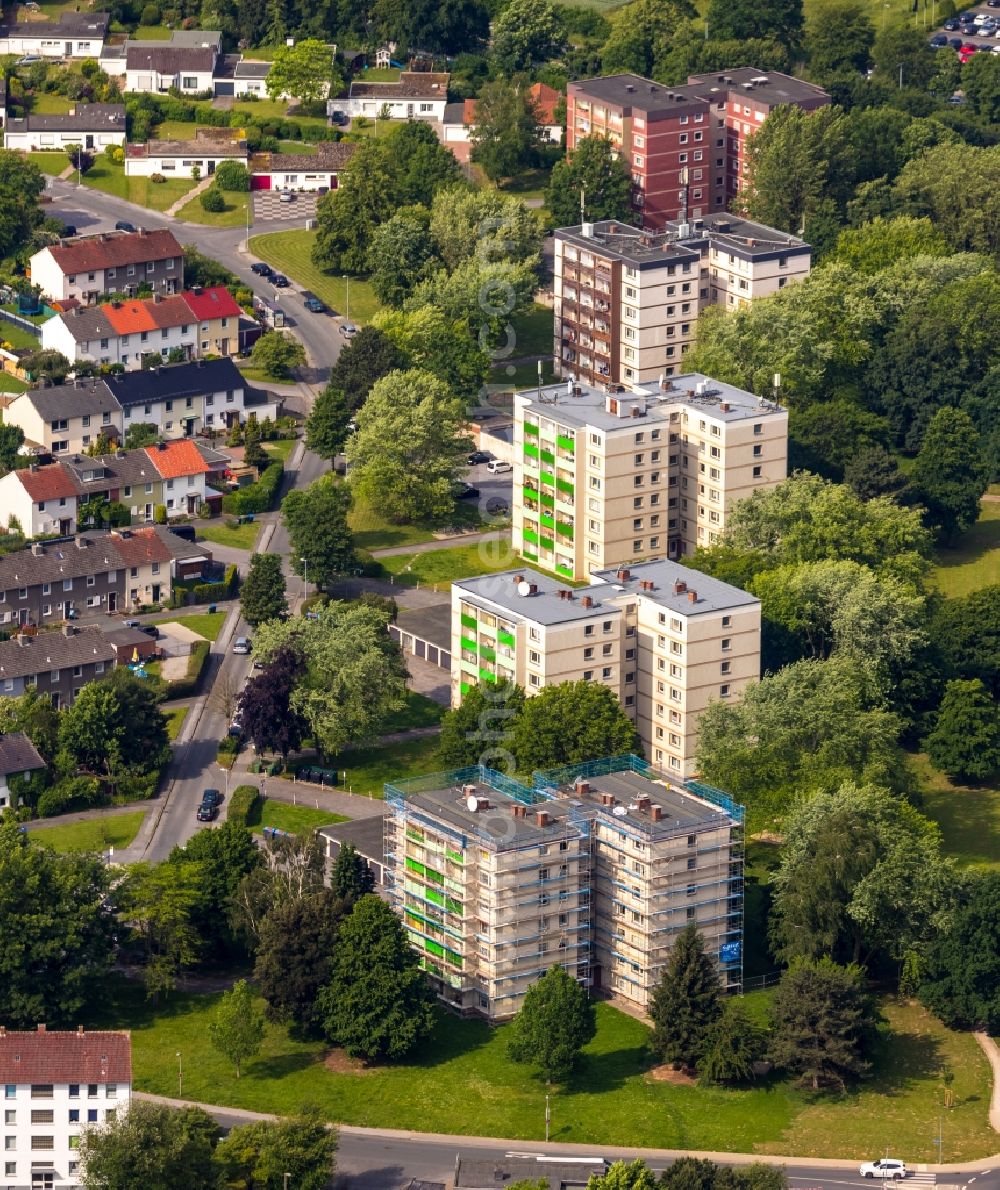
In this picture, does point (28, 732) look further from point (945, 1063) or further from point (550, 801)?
point (945, 1063)

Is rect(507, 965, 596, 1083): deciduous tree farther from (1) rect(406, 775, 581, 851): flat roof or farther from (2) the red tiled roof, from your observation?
(2) the red tiled roof

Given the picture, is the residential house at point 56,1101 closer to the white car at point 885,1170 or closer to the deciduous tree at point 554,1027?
the deciduous tree at point 554,1027

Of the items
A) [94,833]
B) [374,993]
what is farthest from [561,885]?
[94,833]

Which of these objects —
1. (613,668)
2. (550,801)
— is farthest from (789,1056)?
(613,668)

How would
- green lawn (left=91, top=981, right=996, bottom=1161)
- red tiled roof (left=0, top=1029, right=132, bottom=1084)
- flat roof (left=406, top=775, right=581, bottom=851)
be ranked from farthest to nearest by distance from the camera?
flat roof (left=406, top=775, right=581, bottom=851) → green lawn (left=91, top=981, right=996, bottom=1161) → red tiled roof (left=0, top=1029, right=132, bottom=1084)

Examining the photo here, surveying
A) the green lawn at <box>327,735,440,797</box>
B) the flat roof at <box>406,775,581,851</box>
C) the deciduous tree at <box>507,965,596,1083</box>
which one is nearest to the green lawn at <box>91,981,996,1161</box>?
the deciduous tree at <box>507,965,596,1083</box>

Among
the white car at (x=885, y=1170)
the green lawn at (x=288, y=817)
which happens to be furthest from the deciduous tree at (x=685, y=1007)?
the green lawn at (x=288, y=817)

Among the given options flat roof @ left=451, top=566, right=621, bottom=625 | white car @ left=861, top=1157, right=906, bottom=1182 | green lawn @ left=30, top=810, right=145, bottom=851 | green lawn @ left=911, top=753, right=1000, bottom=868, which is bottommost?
white car @ left=861, top=1157, right=906, bottom=1182

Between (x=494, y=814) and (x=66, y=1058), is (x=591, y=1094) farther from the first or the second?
(x=66, y=1058)
